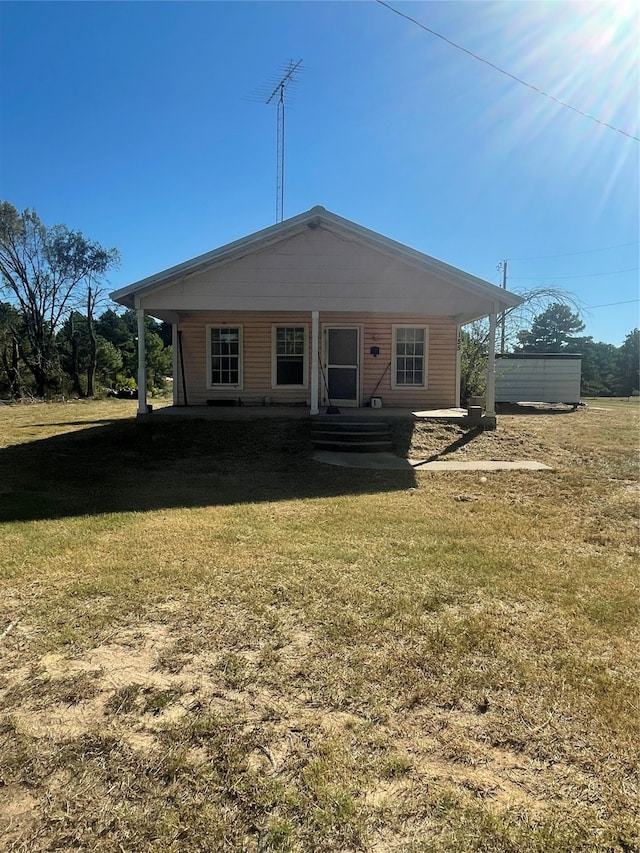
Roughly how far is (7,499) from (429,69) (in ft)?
29.6

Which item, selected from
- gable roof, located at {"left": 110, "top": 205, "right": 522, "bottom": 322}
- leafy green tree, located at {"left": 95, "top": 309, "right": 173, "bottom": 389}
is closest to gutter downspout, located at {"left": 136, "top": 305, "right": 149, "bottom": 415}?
gable roof, located at {"left": 110, "top": 205, "right": 522, "bottom": 322}

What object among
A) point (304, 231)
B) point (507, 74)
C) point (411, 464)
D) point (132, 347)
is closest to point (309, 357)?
point (304, 231)

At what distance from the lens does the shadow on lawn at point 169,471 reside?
5738mm

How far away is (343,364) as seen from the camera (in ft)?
41.4

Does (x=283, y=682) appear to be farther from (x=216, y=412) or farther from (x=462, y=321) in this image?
(x=462, y=321)

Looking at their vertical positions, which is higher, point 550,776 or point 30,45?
point 30,45

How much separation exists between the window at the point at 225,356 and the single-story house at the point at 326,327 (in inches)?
1.0

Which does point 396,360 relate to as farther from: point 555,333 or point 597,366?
point 555,333

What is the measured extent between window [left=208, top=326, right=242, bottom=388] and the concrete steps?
3777mm

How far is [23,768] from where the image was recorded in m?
1.82

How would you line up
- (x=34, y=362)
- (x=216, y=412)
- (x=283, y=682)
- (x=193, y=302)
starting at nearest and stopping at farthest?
1. (x=283, y=682)
2. (x=193, y=302)
3. (x=216, y=412)
4. (x=34, y=362)

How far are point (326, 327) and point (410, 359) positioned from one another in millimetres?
2344

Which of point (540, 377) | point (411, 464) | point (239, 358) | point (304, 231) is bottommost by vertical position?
point (411, 464)

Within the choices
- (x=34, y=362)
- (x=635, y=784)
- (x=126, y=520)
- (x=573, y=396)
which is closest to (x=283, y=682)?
(x=635, y=784)
